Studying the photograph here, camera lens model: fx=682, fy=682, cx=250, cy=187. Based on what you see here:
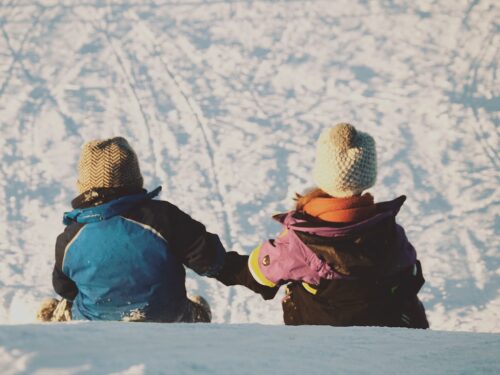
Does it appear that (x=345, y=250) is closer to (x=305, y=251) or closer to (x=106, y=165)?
(x=305, y=251)

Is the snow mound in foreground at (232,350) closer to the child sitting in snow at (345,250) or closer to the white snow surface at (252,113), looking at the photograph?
the child sitting in snow at (345,250)

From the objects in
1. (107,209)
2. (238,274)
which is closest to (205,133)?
(238,274)

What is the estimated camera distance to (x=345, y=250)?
231cm

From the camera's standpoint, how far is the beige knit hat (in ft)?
8.46

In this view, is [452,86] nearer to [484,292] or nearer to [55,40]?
[484,292]

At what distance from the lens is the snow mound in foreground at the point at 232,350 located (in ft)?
4.48

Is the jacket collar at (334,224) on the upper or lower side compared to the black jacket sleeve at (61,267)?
upper

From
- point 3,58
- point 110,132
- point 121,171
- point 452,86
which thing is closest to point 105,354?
point 121,171

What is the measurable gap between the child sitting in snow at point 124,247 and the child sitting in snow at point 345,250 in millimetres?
252

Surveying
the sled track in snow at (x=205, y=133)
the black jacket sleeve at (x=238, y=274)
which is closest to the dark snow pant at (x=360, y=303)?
the black jacket sleeve at (x=238, y=274)

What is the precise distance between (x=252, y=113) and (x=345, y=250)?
4323mm

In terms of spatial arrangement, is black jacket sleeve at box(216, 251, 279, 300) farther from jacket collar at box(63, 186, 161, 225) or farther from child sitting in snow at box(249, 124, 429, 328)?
jacket collar at box(63, 186, 161, 225)

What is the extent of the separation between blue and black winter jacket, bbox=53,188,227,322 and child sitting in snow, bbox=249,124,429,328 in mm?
331

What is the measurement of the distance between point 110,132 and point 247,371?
5.01m
